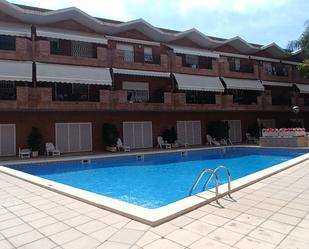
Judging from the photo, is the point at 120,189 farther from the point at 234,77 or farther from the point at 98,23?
the point at 234,77

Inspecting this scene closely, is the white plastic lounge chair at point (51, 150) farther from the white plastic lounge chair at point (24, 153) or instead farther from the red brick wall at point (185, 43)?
the red brick wall at point (185, 43)

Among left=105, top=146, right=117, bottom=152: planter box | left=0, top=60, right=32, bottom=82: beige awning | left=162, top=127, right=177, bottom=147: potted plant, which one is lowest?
left=105, top=146, right=117, bottom=152: planter box

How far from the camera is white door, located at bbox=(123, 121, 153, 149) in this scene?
1123 inches

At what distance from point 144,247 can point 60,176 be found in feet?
39.3

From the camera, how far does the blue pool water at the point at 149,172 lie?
1256 centimetres

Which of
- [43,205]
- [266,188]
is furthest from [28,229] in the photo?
[266,188]

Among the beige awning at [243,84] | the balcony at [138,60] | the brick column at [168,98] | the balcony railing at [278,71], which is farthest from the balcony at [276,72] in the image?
the brick column at [168,98]

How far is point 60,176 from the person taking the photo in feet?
54.1

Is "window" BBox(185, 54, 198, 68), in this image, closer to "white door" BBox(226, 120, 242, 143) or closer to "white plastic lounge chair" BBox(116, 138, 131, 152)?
"white door" BBox(226, 120, 242, 143)

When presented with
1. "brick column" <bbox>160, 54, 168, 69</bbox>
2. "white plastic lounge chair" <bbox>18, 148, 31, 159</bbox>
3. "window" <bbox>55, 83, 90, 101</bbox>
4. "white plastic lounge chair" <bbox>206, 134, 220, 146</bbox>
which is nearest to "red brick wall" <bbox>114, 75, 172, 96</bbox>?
"brick column" <bbox>160, 54, 168, 69</bbox>

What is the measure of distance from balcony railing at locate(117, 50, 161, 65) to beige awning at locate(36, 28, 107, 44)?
1.79m

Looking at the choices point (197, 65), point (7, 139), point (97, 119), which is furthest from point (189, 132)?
point (7, 139)

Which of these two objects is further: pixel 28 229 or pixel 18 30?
pixel 18 30

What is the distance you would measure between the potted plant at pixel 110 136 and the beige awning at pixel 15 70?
7.25 metres
